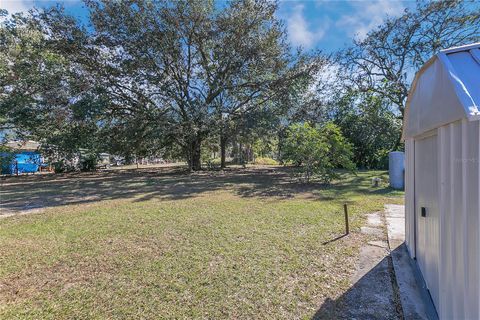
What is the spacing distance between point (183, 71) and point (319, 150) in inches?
377

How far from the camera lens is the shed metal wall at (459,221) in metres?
1.59

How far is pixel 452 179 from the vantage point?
1.87 meters

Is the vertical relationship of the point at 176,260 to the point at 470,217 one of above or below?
below

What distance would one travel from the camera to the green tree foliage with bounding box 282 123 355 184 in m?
9.16

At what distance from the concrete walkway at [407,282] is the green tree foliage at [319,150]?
15.3 ft

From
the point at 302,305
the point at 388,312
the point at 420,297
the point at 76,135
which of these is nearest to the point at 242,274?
the point at 302,305

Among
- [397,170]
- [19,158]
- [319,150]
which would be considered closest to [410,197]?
[319,150]

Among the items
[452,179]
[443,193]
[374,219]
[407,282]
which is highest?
[452,179]

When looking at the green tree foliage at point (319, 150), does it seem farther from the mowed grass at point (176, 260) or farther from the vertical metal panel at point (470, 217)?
the vertical metal panel at point (470, 217)

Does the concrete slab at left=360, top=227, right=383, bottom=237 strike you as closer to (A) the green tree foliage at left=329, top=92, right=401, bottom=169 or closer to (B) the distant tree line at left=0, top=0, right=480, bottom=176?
(B) the distant tree line at left=0, top=0, right=480, bottom=176

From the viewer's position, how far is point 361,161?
17672 millimetres

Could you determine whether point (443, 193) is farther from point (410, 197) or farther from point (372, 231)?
point (372, 231)

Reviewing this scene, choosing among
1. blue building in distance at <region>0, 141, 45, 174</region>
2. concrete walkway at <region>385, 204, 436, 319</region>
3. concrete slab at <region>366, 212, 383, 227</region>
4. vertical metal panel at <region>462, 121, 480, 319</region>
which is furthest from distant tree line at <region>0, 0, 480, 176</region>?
vertical metal panel at <region>462, 121, 480, 319</region>

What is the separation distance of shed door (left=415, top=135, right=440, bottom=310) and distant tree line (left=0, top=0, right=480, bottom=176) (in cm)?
677
